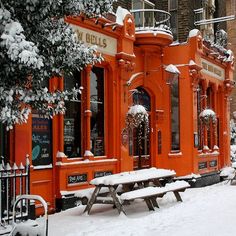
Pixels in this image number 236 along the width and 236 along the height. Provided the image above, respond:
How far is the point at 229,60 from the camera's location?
20.8m

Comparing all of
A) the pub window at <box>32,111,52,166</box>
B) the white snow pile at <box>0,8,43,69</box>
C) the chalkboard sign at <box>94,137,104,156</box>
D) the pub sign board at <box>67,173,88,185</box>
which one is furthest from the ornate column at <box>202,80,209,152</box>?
the white snow pile at <box>0,8,43,69</box>

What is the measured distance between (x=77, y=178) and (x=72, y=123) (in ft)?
4.46

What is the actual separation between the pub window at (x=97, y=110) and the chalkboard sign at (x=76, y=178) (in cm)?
101

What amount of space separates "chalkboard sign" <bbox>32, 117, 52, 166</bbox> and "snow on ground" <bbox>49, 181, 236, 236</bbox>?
1.27 meters

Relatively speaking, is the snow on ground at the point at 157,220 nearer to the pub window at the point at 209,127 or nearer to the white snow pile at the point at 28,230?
the white snow pile at the point at 28,230

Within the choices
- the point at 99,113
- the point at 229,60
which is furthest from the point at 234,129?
the point at 99,113

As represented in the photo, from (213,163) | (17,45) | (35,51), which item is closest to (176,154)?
(213,163)

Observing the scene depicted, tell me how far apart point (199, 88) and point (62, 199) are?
9.07 m

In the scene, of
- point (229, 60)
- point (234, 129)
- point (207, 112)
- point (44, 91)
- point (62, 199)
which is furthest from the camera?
point (234, 129)

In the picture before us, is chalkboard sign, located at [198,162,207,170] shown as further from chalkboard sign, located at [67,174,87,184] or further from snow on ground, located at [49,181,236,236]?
chalkboard sign, located at [67,174,87,184]

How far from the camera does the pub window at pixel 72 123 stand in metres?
11.7

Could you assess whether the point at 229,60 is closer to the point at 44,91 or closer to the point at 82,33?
the point at 82,33

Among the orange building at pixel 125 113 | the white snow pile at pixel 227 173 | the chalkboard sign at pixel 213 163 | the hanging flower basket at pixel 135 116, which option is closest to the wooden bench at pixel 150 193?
the orange building at pixel 125 113

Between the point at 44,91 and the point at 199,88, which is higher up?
the point at 199,88
